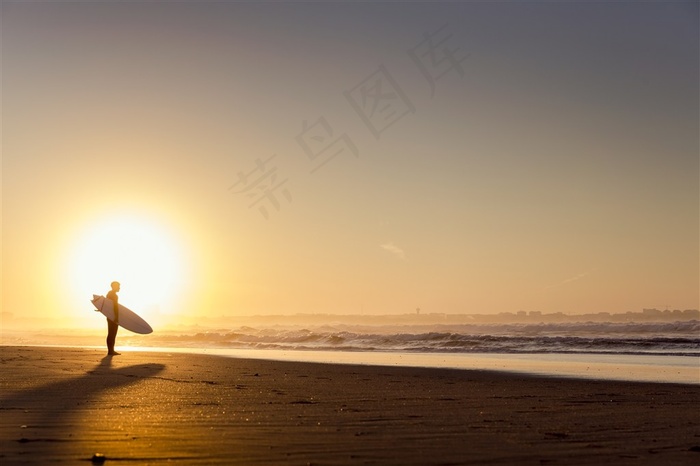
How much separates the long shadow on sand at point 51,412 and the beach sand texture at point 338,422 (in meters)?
0.01

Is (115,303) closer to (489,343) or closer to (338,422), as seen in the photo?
(338,422)

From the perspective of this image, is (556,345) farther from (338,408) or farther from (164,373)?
(338,408)

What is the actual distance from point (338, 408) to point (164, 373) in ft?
18.6

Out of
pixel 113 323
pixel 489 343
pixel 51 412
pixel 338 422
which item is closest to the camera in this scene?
pixel 338 422

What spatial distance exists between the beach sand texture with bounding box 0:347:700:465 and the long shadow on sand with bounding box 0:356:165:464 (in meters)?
0.01

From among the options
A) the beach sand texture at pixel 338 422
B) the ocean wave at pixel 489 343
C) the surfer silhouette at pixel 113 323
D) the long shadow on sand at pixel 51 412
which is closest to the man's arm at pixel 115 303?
the surfer silhouette at pixel 113 323

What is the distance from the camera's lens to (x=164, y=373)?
11.9m

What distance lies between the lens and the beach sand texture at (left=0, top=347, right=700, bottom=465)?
4633 mm

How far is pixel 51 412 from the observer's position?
650 centimetres

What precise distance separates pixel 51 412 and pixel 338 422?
9.08 feet

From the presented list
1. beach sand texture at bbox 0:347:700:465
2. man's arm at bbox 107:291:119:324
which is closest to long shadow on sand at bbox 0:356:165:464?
beach sand texture at bbox 0:347:700:465

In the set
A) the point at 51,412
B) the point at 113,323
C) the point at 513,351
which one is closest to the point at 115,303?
the point at 113,323

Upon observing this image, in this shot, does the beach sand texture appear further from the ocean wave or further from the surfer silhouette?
the ocean wave

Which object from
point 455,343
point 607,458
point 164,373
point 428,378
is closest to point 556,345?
point 455,343
